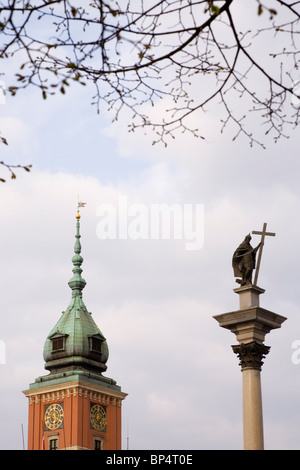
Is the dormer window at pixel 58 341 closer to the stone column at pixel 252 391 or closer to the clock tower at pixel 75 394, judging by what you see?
the clock tower at pixel 75 394

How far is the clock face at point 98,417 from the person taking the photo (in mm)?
95375

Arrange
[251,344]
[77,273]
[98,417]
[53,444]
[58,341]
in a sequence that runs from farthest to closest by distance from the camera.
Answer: [77,273] < [58,341] < [98,417] < [53,444] < [251,344]

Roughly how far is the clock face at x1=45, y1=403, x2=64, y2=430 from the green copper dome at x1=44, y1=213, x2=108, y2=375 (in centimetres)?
378

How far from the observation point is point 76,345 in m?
97.4

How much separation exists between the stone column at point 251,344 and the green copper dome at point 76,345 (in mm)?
70042

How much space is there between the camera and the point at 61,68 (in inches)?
455

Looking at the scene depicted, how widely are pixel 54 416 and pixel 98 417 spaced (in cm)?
409

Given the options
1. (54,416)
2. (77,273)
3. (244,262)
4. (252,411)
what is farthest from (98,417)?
(252,411)

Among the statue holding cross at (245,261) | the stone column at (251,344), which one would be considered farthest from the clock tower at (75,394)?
the stone column at (251,344)

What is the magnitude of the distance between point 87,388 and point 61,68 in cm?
8603

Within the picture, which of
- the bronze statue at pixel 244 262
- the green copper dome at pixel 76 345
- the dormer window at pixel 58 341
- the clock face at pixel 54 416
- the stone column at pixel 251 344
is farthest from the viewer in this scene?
the dormer window at pixel 58 341

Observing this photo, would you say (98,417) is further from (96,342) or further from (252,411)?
(252,411)
